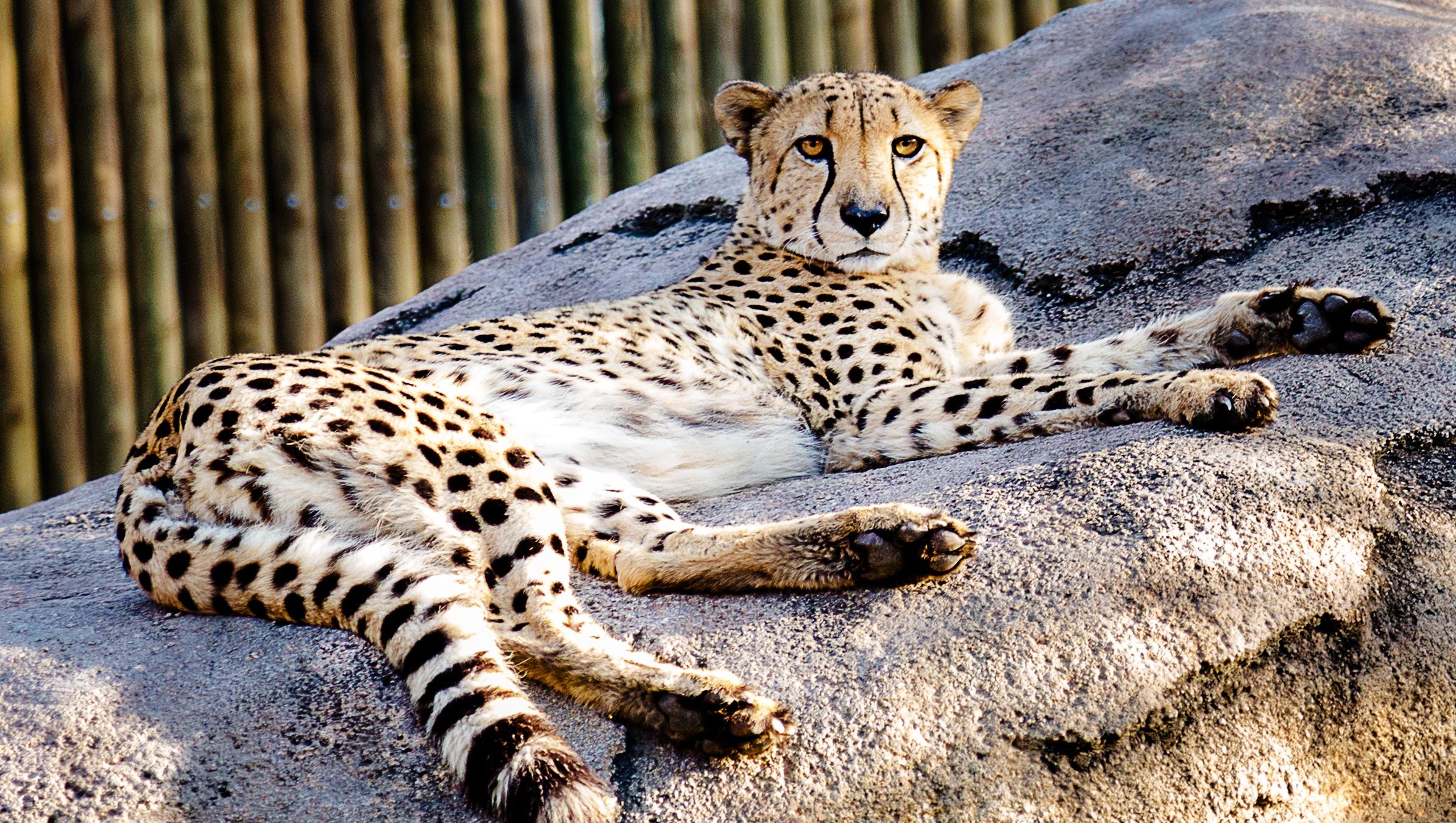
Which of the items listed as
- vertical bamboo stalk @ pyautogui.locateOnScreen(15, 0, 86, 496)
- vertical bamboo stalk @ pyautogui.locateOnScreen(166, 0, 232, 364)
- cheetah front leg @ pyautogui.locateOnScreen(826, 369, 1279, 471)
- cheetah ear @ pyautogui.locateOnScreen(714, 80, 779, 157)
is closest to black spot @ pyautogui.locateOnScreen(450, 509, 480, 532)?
cheetah front leg @ pyautogui.locateOnScreen(826, 369, 1279, 471)

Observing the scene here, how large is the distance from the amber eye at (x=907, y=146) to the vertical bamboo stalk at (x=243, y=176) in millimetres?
2867

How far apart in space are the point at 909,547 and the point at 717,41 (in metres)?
3.75

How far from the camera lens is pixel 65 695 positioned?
2213mm

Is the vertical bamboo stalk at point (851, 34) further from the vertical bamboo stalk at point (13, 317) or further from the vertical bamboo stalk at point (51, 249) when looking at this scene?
the vertical bamboo stalk at point (13, 317)

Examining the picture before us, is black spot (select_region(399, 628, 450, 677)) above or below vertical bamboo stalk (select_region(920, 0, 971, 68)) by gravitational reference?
below

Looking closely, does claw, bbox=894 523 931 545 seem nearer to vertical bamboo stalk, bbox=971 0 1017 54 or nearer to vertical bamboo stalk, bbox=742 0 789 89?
vertical bamboo stalk, bbox=742 0 789 89

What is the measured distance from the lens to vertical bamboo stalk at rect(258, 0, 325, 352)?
5531mm

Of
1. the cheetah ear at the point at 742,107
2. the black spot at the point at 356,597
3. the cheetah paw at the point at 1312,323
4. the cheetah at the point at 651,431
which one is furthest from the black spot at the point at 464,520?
the cheetah ear at the point at 742,107

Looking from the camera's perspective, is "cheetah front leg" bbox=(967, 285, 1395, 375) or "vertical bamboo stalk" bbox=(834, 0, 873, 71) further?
"vertical bamboo stalk" bbox=(834, 0, 873, 71)

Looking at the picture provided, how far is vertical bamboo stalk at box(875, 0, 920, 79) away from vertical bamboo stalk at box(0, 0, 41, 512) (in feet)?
10.8

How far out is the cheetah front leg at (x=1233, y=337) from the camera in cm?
303

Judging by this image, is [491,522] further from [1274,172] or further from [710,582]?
[1274,172]

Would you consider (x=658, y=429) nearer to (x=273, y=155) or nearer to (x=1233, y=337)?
(x=1233, y=337)

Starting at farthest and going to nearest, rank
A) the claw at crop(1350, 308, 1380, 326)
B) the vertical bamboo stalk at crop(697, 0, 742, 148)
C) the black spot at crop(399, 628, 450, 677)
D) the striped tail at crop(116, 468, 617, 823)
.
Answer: the vertical bamboo stalk at crop(697, 0, 742, 148)
the claw at crop(1350, 308, 1380, 326)
the black spot at crop(399, 628, 450, 677)
the striped tail at crop(116, 468, 617, 823)
